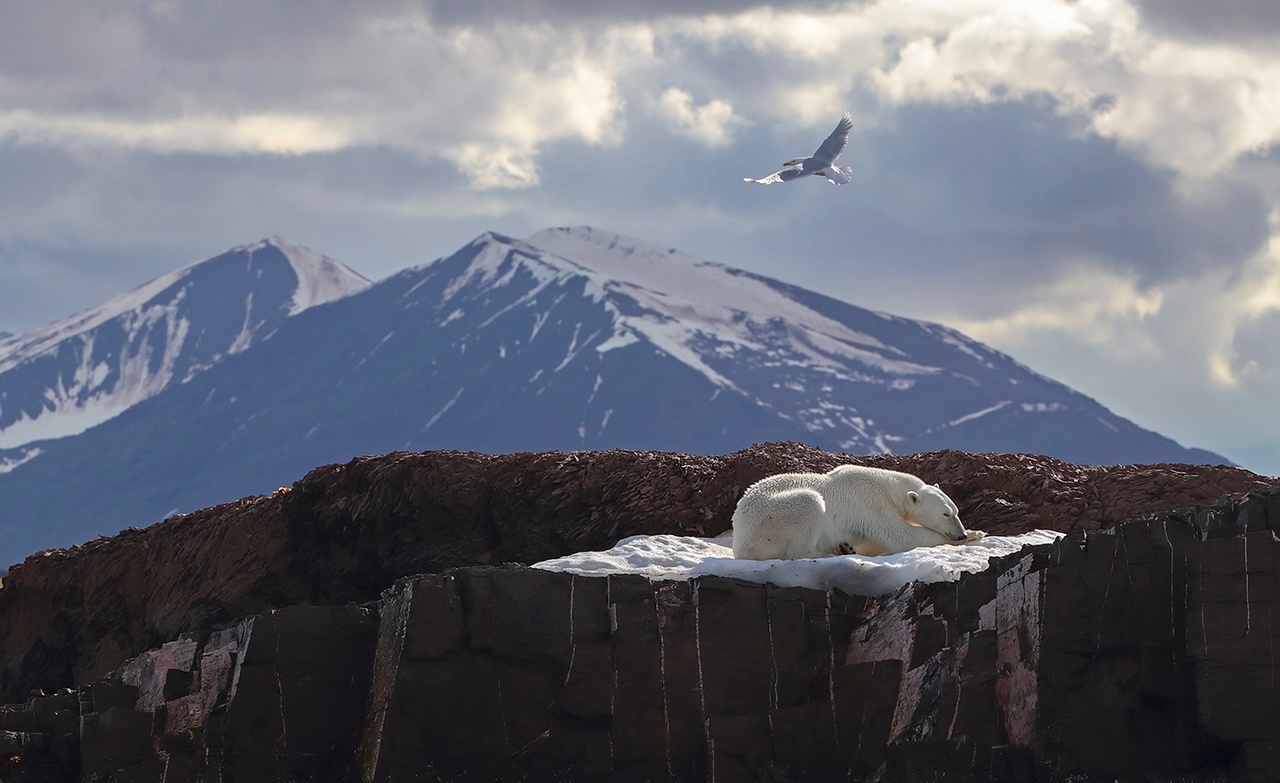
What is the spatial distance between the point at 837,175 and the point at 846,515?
13054mm

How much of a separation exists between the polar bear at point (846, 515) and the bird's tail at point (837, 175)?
1192 cm

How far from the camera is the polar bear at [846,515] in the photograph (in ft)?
63.6

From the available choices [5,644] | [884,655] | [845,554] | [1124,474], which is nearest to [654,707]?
[884,655]

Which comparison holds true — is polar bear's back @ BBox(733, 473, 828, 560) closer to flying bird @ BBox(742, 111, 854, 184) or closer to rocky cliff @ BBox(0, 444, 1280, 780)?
rocky cliff @ BBox(0, 444, 1280, 780)

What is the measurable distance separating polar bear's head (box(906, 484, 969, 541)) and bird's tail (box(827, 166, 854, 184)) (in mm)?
12449

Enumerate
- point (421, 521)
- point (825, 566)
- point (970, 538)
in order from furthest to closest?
1. point (421, 521)
2. point (970, 538)
3. point (825, 566)

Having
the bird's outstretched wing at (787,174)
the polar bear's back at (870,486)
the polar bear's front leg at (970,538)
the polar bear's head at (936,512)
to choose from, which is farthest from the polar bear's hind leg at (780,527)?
the bird's outstretched wing at (787,174)

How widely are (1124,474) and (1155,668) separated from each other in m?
10.6

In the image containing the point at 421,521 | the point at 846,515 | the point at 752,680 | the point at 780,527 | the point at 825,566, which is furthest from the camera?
the point at 421,521

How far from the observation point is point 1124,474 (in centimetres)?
2530

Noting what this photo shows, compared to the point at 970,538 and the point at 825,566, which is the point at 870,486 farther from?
the point at 825,566

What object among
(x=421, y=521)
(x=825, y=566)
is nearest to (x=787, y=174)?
(x=421, y=521)

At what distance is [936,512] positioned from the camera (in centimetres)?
2023

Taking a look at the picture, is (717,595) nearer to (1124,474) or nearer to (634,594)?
(634,594)
